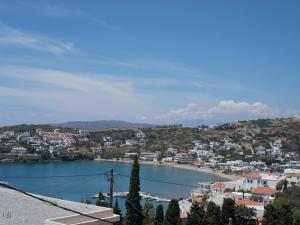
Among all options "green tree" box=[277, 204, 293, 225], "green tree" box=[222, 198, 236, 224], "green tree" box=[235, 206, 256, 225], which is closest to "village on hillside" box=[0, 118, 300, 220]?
"green tree" box=[235, 206, 256, 225]

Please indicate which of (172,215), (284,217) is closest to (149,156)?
(172,215)

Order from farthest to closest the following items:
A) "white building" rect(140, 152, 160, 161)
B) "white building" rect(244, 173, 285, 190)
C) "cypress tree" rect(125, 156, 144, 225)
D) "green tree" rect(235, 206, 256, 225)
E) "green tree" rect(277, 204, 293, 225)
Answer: "white building" rect(140, 152, 160, 161) < "white building" rect(244, 173, 285, 190) < "green tree" rect(235, 206, 256, 225) < "green tree" rect(277, 204, 293, 225) < "cypress tree" rect(125, 156, 144, 225)

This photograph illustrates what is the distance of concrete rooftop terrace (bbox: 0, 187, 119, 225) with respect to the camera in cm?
566

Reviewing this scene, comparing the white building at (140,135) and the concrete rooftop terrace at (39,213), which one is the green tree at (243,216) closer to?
the concrete rooftop terrace at (39,213)

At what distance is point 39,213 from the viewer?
19.8 feet

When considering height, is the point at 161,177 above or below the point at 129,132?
below

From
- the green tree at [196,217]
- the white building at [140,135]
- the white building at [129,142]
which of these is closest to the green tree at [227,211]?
the green tree at [196,217]

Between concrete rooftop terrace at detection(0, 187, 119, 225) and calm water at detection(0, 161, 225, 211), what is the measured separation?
82.0ft

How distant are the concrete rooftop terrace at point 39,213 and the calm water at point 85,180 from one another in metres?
25.0

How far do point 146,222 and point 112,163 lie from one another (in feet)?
159

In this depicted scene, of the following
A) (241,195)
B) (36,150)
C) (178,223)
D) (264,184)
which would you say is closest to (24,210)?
(178,223)

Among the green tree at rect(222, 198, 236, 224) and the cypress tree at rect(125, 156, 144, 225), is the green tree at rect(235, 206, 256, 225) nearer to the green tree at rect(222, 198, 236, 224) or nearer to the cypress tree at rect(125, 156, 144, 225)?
the green tree at rect(222, 198, 236, 224)

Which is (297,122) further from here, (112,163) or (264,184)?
(264,184)

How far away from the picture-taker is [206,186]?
125ft
